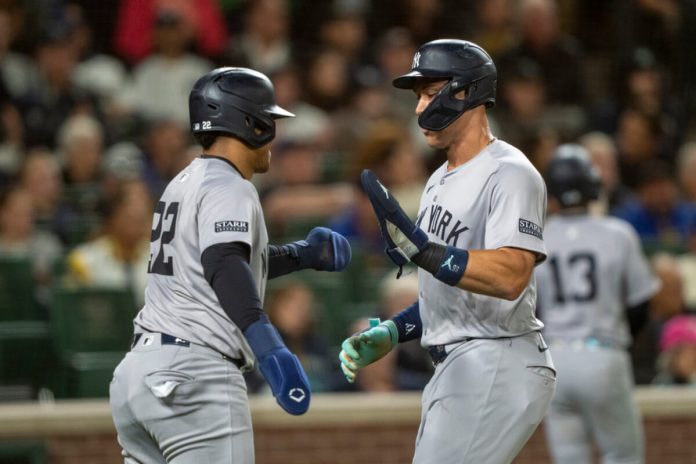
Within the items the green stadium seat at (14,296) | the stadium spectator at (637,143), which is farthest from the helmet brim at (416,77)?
the stadium spectator at (637,143)

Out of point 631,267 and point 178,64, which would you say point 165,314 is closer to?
point 631,267

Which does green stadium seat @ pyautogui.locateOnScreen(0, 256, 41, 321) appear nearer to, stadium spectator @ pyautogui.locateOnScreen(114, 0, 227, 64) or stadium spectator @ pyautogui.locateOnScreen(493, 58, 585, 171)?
stadium spectator @ pyautogui.locateOnScreen(114, 0, 227, 64)

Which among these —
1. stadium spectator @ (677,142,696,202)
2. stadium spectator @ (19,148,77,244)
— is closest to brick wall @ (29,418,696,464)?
stadium spectator @ (19,148,77,244)

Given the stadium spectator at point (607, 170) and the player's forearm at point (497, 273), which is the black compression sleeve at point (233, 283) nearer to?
the player's forearm at point (497, 273)

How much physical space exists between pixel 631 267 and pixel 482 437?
8.96ft

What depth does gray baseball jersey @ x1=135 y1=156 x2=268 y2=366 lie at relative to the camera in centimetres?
387

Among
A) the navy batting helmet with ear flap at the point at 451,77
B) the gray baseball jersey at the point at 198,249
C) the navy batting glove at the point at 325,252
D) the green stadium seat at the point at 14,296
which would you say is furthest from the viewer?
the green stadium seat at the point at 14,296

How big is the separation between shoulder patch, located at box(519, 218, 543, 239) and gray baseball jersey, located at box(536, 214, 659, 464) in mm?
2498

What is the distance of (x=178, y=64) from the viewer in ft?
32.1

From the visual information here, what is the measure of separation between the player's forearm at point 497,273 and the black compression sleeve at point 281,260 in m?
0.80

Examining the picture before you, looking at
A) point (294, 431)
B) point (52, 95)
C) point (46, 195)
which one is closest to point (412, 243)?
point (294, 431)

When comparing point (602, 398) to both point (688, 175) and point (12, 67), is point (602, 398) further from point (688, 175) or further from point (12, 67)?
point (12, 67)

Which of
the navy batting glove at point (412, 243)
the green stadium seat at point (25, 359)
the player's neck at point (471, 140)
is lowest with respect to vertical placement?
the green stadium seat at point (25, 359)

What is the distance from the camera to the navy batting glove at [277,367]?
12.2ft
